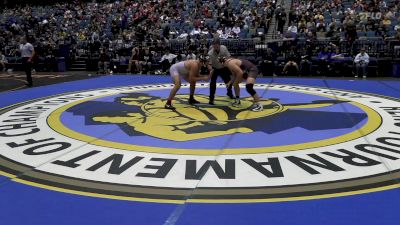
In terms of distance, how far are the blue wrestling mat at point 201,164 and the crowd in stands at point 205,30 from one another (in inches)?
296

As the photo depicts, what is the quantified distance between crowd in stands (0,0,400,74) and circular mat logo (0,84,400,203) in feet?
24.1

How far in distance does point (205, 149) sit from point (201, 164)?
0.63m

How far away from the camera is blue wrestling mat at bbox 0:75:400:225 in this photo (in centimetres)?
355

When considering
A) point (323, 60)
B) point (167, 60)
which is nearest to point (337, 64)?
point (323, 60)

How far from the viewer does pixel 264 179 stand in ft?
14.0

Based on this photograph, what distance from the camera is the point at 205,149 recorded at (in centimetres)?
539

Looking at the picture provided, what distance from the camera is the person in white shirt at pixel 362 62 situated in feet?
46.9

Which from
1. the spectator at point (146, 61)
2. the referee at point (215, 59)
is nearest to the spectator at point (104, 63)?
the spectator at point (146, 61)

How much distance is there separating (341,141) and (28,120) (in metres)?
A: 5.37

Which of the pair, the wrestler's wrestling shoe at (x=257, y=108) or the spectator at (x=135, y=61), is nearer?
the wrestler's wrestling shoe at (x=257, y=108)

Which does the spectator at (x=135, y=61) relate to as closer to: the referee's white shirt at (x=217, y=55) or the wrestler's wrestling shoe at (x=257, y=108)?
the referee's white shirt at (x=217, y=55)

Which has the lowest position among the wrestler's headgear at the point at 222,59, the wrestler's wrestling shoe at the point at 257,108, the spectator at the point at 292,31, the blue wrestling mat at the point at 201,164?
→ the blue wrestling mat at the point at 201,164

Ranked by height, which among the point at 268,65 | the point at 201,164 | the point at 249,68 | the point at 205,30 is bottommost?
the point at 201,164

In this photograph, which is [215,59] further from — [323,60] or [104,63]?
[104,63]
